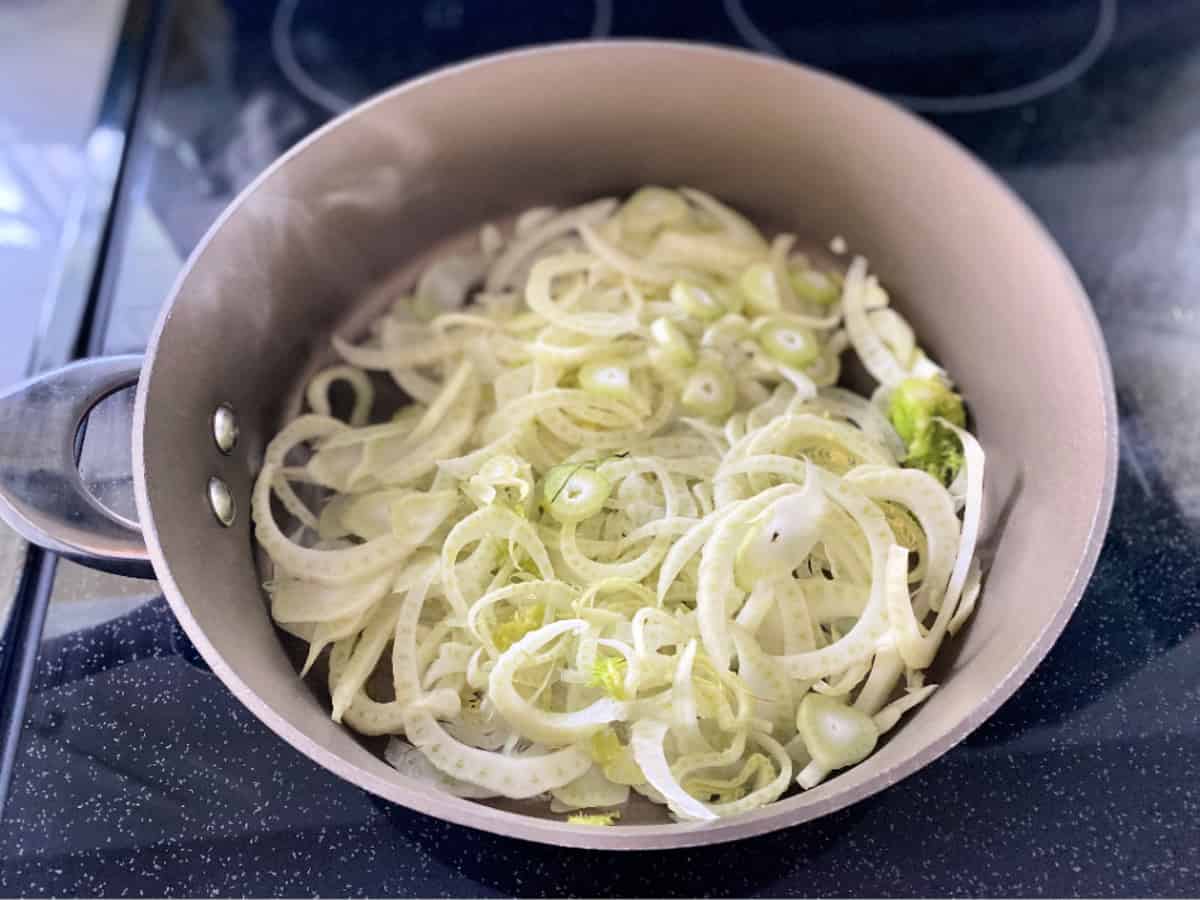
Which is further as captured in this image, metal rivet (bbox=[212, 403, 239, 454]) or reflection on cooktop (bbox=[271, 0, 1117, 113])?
reflection on cooktop (bbox=[271, 0, 1117, 113])

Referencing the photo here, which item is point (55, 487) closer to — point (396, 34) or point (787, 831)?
point (787, 831)

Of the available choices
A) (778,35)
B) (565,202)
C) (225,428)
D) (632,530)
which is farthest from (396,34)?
(632,530)

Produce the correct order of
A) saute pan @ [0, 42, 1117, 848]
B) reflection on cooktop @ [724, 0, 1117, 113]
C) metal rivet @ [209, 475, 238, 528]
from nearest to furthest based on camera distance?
saute pan @ [0, 42, 1117, 848] < metal rivet @ [209, 475, 238, 528] < reflection on cooktop @ [724, 0, 1117, 113]

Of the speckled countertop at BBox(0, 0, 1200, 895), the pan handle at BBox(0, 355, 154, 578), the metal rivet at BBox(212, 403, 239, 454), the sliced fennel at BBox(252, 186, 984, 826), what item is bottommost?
the speckled countertop at BBox(0, 0, 1200, 895)

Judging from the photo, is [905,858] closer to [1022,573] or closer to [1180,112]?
[1022,573]

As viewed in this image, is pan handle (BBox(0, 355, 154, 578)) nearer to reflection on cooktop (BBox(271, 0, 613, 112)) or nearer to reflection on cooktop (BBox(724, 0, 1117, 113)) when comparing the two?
reflection on cooktop (BBox(271, 0, 613, 112))

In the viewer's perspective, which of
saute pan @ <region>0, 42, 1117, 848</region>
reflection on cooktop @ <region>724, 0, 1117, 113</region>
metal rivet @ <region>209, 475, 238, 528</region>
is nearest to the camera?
saute pan @ <region>0, 42, 1117, 848</region>

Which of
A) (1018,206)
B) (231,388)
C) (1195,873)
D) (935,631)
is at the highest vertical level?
(1018,206)

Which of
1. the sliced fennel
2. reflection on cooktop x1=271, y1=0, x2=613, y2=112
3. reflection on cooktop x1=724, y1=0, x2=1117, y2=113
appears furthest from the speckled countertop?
reflection on cooktop x1=271, y1=0, x2=613, y2=112

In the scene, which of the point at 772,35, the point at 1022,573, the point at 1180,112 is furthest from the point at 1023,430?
the point at 772,35
